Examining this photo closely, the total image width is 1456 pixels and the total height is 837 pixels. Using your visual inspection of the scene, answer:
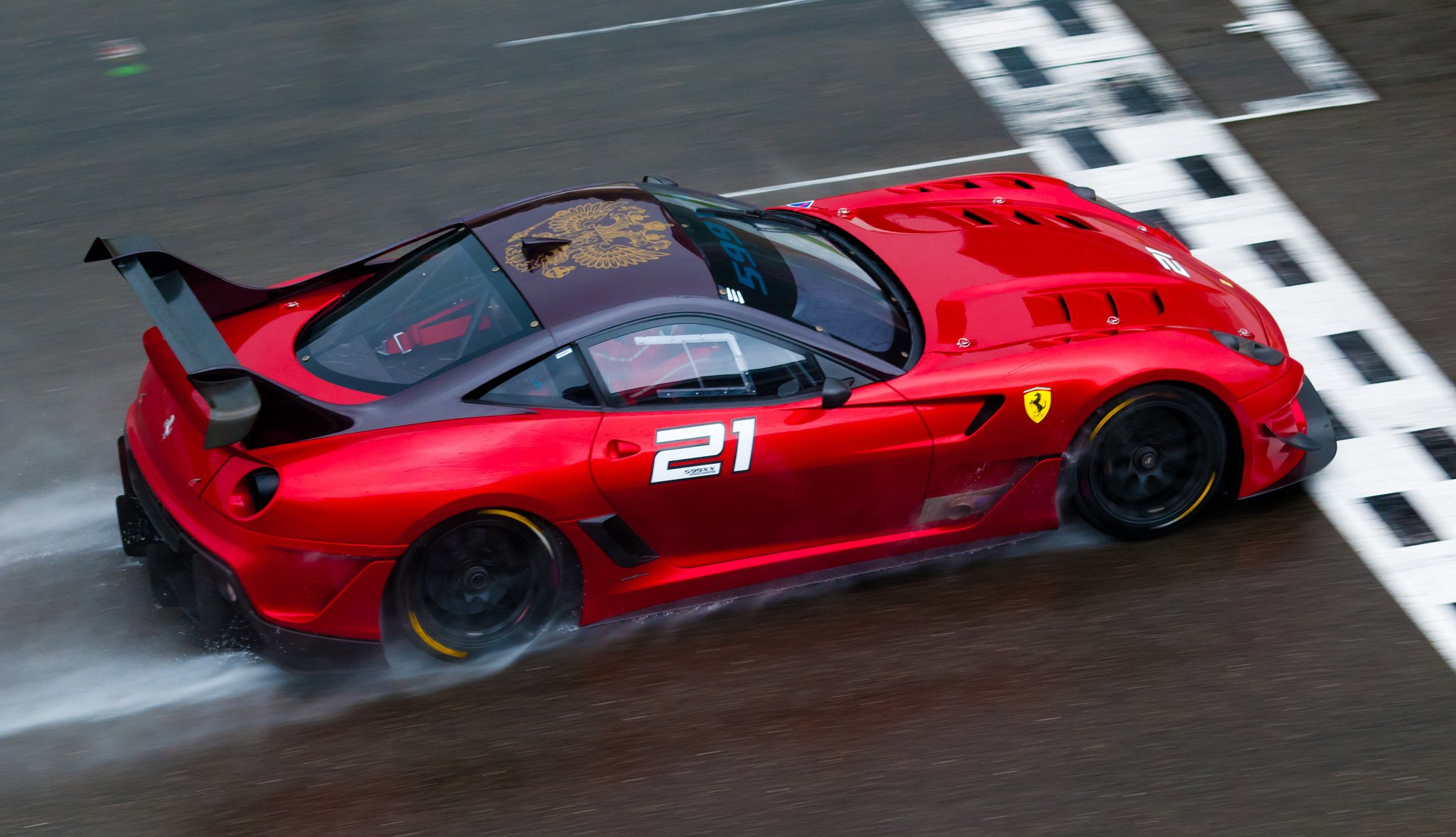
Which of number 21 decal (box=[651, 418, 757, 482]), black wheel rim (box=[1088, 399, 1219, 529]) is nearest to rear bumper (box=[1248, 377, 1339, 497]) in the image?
black wheel rim (box=[1088, 399, 1219, 529])

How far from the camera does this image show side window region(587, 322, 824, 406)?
4.61 metres

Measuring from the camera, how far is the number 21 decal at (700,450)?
4.57 meters

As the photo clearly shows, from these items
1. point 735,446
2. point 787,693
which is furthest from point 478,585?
point 787,693

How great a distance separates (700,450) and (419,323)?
1.12 metres

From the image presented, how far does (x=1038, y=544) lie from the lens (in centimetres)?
523

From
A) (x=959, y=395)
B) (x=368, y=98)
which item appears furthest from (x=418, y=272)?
(x=368, y=98)

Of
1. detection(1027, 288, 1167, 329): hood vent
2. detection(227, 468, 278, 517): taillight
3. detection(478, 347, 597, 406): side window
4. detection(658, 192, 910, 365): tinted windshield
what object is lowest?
detection(227, 468, 278, 517): taillight

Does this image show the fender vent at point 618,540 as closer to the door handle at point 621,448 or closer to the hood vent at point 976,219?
the door handle at point 621,448

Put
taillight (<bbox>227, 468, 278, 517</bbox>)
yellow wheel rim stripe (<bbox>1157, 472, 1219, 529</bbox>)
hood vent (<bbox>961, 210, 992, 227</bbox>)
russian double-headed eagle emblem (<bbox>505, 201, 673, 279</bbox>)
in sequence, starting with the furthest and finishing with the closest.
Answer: hood vent (<bbox>961, 210, 992, 227</bbox>), yellow wheel rim stripe (<bbox>1157, 472, 1219, 529</bbox>), russian double-headed eagle emblem (<bbox>505, 201, 673, 279</bbox>), taillight (<bbox>227, 468, 278, 517</bbox>)

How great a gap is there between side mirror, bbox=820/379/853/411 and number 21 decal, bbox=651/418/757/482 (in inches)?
10.5

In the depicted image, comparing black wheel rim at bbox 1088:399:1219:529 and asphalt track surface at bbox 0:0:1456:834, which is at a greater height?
black wheel rim at bbox 1088:399:1219:529

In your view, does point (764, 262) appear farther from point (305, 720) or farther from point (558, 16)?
point (558, 16)

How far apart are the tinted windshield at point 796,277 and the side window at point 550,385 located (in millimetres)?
592

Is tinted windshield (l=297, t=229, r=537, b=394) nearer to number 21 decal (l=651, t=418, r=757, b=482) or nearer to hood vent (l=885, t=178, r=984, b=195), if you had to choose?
number 21 decal (l=651, t=418, r=757, b=482)
